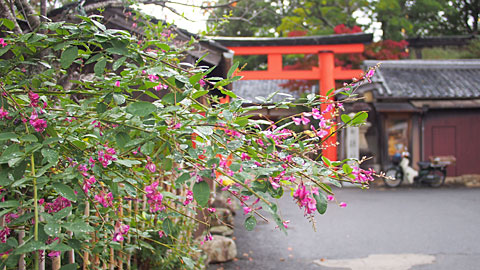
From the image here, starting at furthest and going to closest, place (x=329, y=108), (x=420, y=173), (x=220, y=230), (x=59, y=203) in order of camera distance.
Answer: (x=420, y=173) → (x=220, y=230) → (x=329, y=108) → (x=59, y=203)

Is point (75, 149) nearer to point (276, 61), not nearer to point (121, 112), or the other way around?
point (121, 112)

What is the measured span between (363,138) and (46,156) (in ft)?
44.9

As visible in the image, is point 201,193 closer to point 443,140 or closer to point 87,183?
point 87,183

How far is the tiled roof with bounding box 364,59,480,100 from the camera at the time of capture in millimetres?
13289

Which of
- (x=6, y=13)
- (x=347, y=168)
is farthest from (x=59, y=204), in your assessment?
(x=6, y=13)

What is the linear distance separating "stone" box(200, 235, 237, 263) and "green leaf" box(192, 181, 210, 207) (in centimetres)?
371

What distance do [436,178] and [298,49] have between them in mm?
5504

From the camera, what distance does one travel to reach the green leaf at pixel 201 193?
1.25m

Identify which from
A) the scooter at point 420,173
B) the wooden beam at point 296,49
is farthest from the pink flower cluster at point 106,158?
the scooter at point 420,173

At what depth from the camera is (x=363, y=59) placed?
1376cm

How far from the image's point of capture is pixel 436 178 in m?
12.7

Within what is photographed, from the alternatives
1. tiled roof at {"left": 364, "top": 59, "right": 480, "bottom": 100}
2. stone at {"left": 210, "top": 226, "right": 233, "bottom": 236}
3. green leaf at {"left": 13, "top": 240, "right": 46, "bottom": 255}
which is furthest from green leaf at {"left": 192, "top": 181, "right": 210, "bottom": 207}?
tiled roof at {"left": 364, "top": 59, "right": 480, "bottom": 100}

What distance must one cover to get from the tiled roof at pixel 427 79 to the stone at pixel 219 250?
945 centimetres

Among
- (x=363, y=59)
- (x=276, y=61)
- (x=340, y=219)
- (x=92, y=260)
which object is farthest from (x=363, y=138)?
(x=92, y=260)
